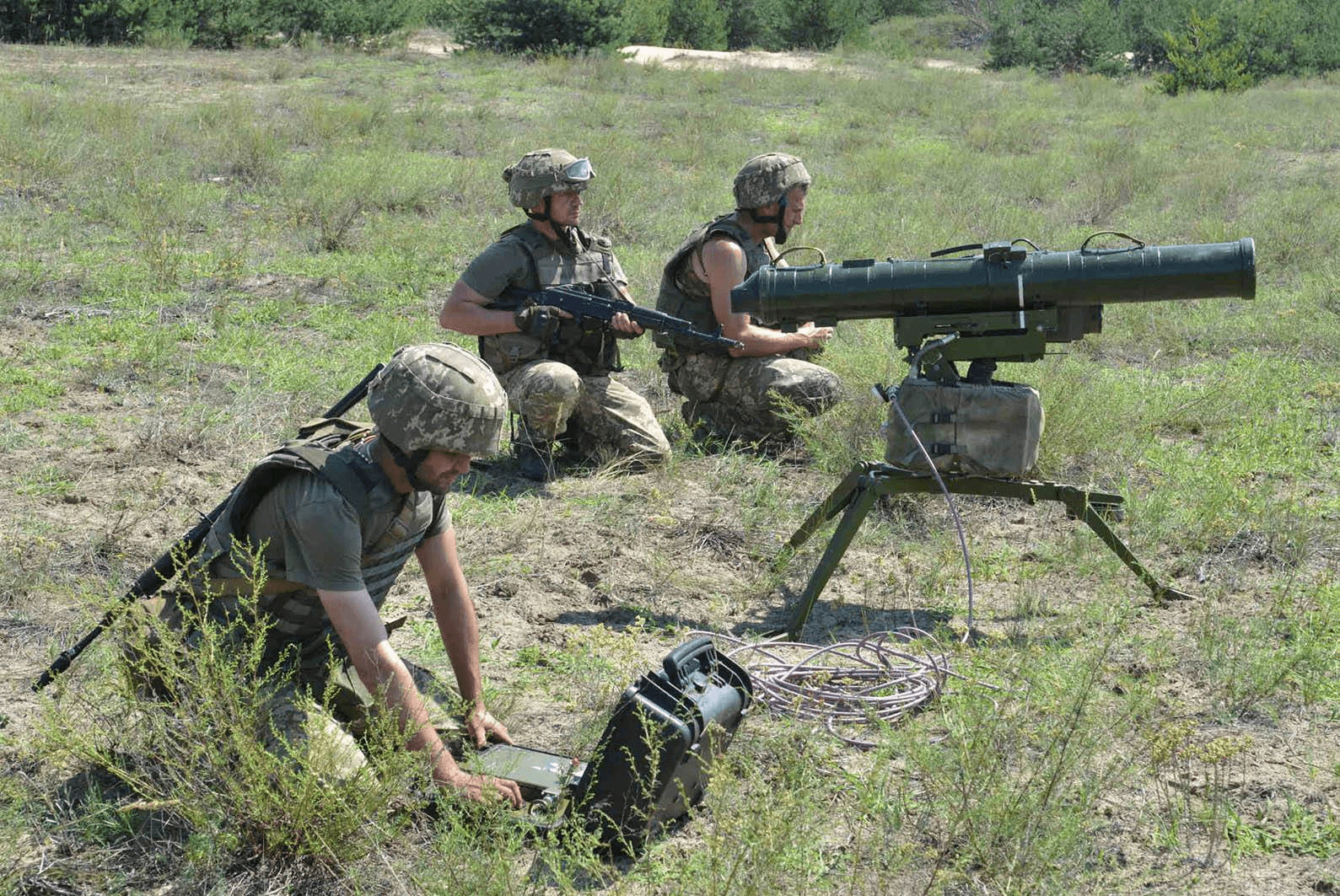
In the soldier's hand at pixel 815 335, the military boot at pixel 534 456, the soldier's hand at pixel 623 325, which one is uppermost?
the soldier's hand at pixel 623 325

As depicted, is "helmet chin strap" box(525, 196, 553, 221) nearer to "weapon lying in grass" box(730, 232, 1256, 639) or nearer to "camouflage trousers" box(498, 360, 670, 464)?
"camouflage trousers" box(498, 360, 670, 464)

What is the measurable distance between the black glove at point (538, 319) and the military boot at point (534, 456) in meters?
0.49

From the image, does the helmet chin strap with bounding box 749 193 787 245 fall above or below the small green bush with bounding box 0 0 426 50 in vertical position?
below

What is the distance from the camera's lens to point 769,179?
6.17m

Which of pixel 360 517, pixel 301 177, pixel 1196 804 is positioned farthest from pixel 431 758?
pixel 301 177

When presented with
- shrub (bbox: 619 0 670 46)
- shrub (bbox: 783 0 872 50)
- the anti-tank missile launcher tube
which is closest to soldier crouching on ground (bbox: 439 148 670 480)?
the anti-tank missile launcher tube

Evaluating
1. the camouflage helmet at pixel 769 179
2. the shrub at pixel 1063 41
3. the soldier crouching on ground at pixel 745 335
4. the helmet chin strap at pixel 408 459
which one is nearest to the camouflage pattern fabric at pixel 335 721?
the helmet chin strap at pixel 408 459

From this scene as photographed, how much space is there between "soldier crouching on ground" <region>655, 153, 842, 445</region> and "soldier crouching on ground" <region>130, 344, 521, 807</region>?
9.05 ft

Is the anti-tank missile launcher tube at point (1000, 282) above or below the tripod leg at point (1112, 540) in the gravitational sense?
above

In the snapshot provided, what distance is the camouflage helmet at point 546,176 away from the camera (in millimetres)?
6129

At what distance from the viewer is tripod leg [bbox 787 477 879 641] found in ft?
15.1

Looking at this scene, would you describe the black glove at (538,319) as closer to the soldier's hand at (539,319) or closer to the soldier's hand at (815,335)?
the soldier's hand at (539,319)

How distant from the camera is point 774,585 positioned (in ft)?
17.0

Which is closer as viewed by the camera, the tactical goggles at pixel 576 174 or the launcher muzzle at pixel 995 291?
the launcher muzzle at pixel 995 291
